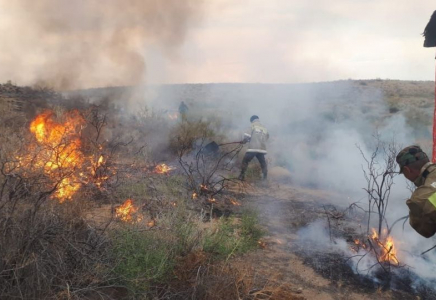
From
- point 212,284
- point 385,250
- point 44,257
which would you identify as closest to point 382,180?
point 385,250

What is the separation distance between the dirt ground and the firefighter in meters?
1.46

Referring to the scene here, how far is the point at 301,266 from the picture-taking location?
4207 mm

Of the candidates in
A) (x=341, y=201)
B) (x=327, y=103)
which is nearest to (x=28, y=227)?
(x=341, y=201)

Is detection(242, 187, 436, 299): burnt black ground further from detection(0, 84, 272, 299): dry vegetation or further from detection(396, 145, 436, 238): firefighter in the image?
detection(396, 145, 436, 238): firefighter

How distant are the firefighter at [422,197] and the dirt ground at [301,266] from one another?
1458 millimetres

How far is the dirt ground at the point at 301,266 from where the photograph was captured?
365 cm

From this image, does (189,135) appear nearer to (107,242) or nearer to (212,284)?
(107,242)

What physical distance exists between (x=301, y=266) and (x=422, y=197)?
217cm

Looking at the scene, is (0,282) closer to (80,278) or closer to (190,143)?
(80,278)

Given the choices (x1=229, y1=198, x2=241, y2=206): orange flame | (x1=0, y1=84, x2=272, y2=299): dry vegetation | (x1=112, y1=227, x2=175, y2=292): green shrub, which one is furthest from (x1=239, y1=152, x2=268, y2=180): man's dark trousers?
(x1=112, y1=227, x2=175, y2=292): green shrub

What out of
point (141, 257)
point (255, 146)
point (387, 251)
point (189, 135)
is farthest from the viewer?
point (189, 135)

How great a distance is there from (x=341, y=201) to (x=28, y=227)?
621cm

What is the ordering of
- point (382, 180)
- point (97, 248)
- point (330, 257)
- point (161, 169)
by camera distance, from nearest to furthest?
point (97, 248)
point (330, 257)
point (382, 180)
point (161, 169)

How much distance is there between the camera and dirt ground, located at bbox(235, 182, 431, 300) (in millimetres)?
3648
